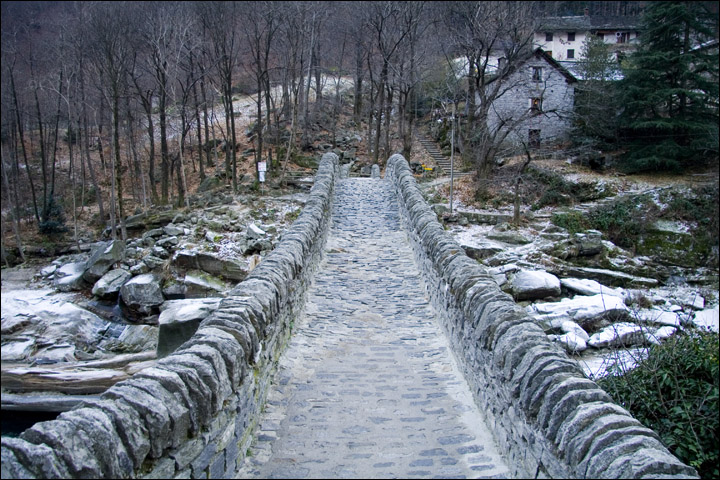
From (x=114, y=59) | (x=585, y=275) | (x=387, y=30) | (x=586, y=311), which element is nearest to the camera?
(x=586, y=311)

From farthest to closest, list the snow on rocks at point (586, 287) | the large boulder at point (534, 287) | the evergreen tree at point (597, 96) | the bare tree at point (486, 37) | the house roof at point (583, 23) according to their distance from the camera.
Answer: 1. the evergreen tree at point (597, 96)
2. the house roof at point (583, 23)
3. the bare tree at point (486, 37)
4. the snow on rocks at point (586, 287)
5. the large boulder at point (534, 287)

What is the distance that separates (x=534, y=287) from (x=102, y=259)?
1428 centimetres

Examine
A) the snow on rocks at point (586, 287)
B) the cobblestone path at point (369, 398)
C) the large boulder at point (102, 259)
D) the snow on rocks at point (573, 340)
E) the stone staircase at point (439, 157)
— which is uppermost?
the stone staircase at point (439, 157)

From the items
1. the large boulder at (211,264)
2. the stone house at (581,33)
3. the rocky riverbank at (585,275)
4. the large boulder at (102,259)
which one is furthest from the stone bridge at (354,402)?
the stone house at (581,33)

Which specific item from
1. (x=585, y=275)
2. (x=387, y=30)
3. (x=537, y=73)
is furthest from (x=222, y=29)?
(x=585, y=275)

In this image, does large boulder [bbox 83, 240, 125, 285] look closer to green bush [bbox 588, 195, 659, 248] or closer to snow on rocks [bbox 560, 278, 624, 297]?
snow on rocks [bbox 560, 278, 624, 297]

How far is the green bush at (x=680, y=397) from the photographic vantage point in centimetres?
608

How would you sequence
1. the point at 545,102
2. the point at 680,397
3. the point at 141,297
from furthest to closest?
1. the point at 545,102
2. the point at 141,297
3. the point at 680,397

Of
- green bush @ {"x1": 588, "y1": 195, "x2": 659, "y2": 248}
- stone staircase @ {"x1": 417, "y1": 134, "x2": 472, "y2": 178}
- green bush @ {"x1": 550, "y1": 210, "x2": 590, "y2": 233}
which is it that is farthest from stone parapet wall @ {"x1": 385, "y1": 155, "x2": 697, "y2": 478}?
stone staircase @ {"x1": 417, "y1": 134, "x2": 472, "y2": 178}

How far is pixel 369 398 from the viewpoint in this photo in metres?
5.13

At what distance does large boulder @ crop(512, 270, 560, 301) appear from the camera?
15609mm

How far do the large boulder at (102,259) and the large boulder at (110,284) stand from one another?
283 millimetres

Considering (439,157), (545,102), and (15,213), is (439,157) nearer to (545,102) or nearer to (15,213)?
(545,102)

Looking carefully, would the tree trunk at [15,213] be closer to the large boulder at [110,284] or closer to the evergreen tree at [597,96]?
the large boulder at [110,284]
